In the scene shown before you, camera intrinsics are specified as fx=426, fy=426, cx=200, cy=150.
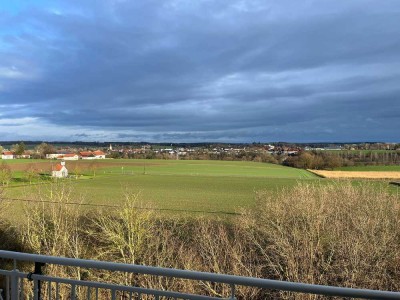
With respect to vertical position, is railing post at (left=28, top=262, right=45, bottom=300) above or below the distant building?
above

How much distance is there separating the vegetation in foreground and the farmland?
497 inches

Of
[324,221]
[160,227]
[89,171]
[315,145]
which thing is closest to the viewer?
[324,221]

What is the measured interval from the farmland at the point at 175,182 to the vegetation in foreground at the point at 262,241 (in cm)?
1262

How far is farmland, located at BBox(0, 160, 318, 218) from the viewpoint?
170 ft

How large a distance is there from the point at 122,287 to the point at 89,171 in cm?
9187

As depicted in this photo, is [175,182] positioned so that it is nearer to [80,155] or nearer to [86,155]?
[80,155]

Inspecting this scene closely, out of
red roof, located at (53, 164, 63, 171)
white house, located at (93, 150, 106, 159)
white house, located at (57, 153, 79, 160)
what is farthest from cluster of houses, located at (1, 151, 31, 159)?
red roof, located at (53, 164, 63, 171)

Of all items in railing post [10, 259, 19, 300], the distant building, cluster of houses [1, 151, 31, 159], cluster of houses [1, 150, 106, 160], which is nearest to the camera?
railing post [10, 259, 19, 300]

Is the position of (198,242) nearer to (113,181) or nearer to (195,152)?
(113,181)

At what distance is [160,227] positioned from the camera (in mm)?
29625

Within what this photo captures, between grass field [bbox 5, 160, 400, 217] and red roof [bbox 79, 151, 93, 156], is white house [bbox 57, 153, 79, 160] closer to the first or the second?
red roof [bbox 79, 151, 93, 156]

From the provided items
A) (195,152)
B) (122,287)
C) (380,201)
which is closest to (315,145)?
(195,152)

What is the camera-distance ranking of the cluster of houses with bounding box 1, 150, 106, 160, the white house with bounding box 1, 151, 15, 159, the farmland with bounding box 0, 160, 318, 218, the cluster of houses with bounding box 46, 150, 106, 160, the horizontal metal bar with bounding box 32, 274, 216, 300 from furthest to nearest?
the white house with bounding box 1, 151, 15, 159, the cluster of houses with bounding box 1, 150, 106, 160, the cluster of houses with bounding box 46, 150, 106, 160, the farmland with bounding box 0, 160, 318, 218, the horizontal metal bar with bounding box 32, 274, 216, 300

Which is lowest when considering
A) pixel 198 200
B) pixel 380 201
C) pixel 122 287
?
pixel 198 200
